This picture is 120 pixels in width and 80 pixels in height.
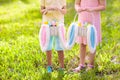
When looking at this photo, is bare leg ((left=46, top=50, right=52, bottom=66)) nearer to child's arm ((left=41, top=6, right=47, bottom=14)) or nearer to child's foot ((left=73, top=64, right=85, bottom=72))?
child's foot ((left=73, top=64, right=85, bottom=72))

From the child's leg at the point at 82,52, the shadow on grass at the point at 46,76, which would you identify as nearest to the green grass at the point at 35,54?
the shadow on grass at the point at 46,76

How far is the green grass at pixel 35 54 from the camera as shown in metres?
6.72

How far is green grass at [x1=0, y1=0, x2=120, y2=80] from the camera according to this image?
22.0 feet

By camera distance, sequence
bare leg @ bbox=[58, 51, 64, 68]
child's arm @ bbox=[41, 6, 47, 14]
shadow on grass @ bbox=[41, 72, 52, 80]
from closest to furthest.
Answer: shadow on grass @ bbox=[41, 72, 52, 80], child's arm @ bbox=[41, 6, 47, 14], bare leg @ bbox=[58, 51, 64, 68]

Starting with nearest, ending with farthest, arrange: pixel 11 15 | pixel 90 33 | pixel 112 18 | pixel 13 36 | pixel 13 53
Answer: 1. pixel 90 33
2. pixel 13 53
3. pixel 13 36
4. pixel 112 18
5. pixel 11 15

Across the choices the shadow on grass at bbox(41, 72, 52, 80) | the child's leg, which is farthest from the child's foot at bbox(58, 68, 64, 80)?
the child's leg

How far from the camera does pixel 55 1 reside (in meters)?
6.64

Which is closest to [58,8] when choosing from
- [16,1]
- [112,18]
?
[112,18]

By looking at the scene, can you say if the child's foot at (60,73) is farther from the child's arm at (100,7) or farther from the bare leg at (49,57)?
the child's arm at (100,7)

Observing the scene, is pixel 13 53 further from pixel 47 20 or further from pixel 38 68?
pixel 47 20

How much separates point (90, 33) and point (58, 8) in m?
0.64

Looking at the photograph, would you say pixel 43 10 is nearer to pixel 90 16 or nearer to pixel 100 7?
pixel 90 16

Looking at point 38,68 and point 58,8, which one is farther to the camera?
point 38,68

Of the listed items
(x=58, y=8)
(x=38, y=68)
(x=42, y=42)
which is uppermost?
(x=58, y=8)
